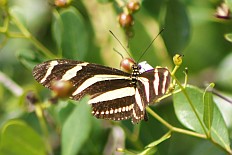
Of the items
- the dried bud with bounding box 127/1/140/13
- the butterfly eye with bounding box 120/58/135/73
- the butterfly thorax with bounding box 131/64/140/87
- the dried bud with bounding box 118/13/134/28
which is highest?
the dried bud with bounding box 127/1/140/13

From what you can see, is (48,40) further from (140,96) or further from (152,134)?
(140,96)

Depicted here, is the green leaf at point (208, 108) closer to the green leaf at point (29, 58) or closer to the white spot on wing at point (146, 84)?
the white spot on wing at point (146, 84)

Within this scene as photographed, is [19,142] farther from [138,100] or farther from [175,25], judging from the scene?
[175,25]

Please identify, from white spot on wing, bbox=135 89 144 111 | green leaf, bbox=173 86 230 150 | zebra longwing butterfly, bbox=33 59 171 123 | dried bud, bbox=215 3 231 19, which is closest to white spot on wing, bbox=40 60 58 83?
zebra longwing butterfly, bbox=33 59 171 123

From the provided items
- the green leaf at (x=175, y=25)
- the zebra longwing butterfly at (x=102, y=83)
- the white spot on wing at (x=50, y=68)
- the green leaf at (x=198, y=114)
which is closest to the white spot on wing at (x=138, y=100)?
the zebra longwing butterfly at (x=102, y=83)

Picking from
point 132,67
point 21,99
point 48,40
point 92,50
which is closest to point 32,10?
point 48,40

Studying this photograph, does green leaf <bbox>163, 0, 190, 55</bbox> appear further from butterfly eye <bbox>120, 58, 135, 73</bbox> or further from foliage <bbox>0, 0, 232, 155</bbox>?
butterfly eye <bbox>120, 58, 135, 73</bbox>

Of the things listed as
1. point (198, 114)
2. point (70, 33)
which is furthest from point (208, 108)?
point (70, 33)
